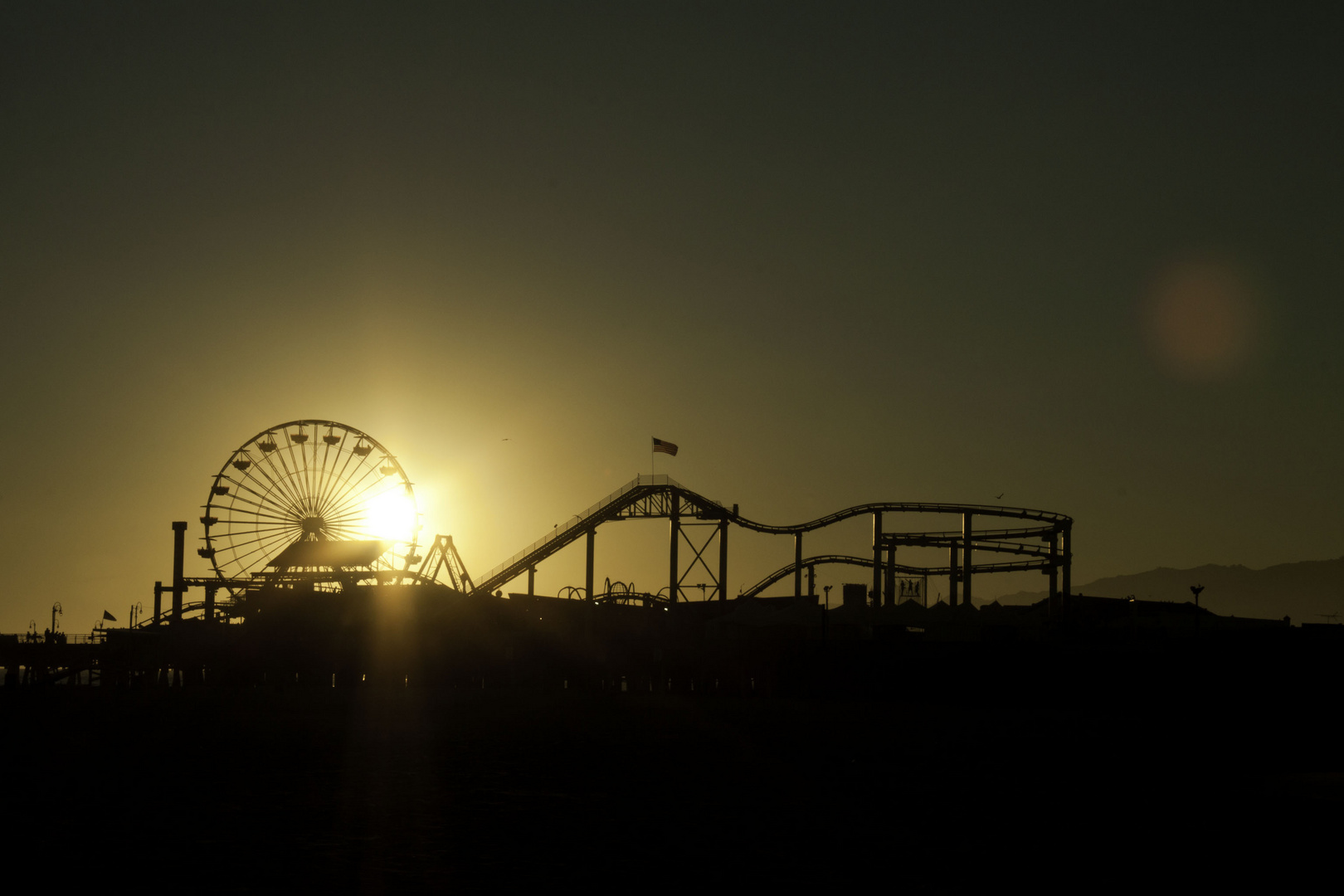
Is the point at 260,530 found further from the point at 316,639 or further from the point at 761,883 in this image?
the point at 761,883

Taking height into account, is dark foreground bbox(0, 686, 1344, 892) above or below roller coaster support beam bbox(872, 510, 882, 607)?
below

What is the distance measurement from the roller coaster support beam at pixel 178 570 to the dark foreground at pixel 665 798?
37390 mm

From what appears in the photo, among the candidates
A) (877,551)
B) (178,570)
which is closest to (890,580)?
(877,551)

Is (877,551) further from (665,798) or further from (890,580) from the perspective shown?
(665,798)

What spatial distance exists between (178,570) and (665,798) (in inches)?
2843

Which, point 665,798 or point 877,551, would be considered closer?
point 665,798

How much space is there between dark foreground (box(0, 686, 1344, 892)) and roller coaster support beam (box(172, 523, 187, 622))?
37390 millimetres

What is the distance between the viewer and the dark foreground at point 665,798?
19469 millimetres

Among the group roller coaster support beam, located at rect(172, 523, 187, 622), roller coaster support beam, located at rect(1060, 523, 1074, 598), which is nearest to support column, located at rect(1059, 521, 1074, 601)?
roller coaster support beam, located at rect(1060, 523, 1074, 598)

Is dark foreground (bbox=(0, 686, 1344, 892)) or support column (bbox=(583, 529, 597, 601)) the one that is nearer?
dark foreground (bbox=(0, 686, 1344, 892))

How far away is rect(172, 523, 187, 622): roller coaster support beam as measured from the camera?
87.7 metres

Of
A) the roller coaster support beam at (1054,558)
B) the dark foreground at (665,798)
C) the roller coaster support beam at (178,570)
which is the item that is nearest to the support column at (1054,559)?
the roller coaster support beam at (1054,558)

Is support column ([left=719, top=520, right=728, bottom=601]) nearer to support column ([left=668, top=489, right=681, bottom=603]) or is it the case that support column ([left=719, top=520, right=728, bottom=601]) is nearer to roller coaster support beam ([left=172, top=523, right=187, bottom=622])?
support column ([left=668, top=489, right=681, bottom=603])

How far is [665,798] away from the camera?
27.2 metres
